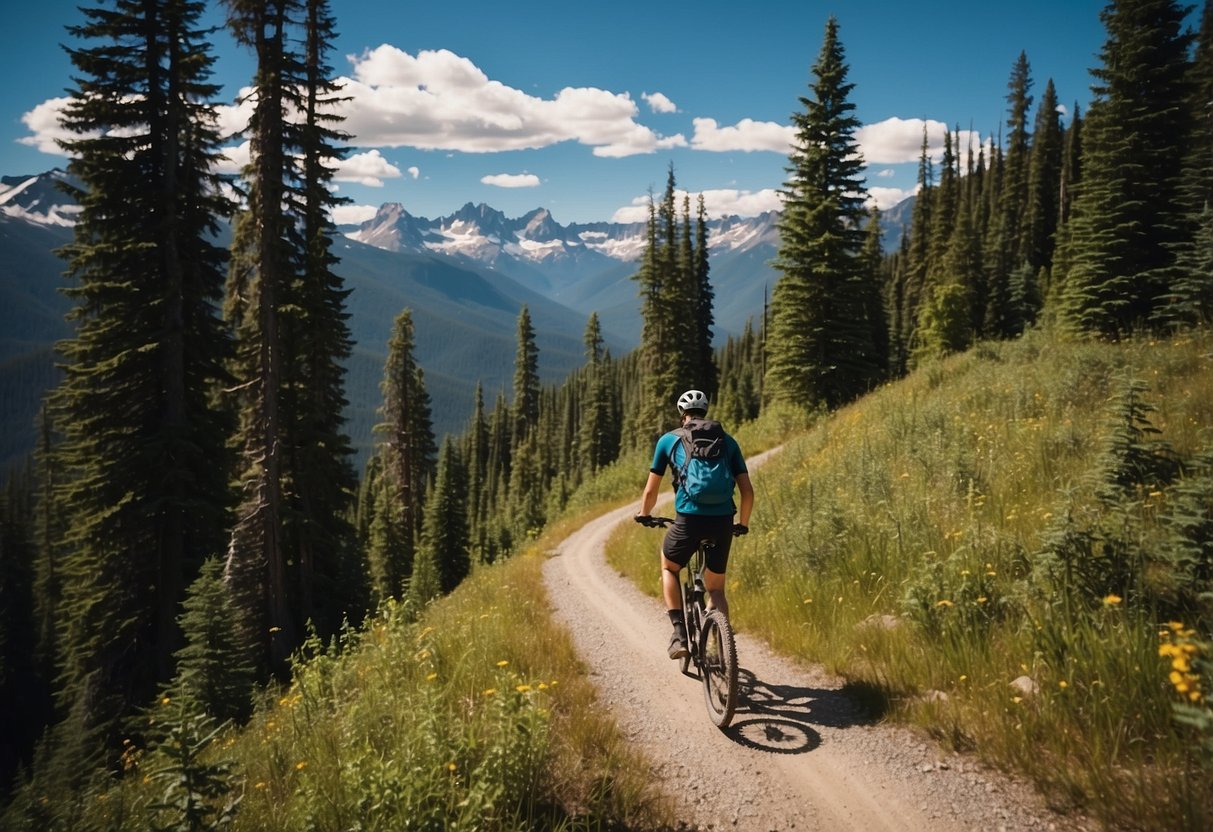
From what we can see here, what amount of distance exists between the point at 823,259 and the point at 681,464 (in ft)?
68.0

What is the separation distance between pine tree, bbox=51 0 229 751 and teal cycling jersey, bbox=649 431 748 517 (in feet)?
49.0

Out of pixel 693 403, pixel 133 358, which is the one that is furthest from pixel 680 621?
pixel 133 358

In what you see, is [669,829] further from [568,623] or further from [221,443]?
[221,443]

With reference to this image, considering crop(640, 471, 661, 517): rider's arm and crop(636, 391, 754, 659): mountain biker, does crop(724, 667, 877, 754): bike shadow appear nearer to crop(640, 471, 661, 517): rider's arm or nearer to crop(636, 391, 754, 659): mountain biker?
crop(636, 391, 754, 659): mountain biker

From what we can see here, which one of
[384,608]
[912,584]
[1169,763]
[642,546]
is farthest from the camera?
[642,546]

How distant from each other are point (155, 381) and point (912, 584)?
18.2 meters

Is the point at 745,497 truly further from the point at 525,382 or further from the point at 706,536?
the point at 525,382

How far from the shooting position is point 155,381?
15648 millimetres

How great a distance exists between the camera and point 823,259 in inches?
923

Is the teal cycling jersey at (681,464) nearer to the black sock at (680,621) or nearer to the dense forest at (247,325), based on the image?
the black sock at (680,621)

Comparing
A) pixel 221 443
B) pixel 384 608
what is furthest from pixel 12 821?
pixel 221 443

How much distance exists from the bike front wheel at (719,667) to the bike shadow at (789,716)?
211 mm

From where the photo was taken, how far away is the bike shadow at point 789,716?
485 centimetres

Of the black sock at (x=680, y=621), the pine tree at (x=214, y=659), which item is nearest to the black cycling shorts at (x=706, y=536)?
the black sock at (x=680, y=621)
